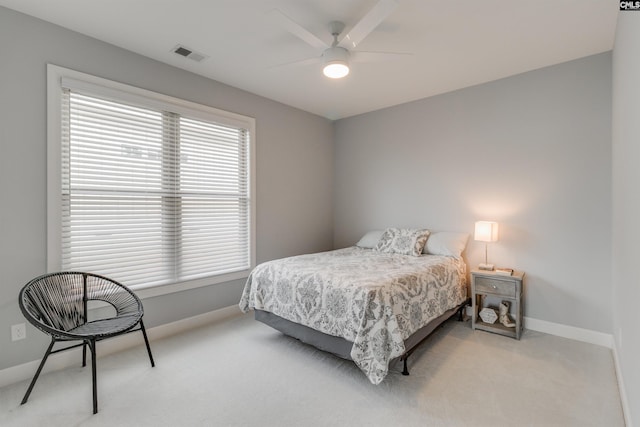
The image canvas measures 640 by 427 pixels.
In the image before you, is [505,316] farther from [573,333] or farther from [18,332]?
[18,332]

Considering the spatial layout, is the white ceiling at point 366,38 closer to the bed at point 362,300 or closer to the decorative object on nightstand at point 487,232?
the decorative object on nightstand at point 487,232

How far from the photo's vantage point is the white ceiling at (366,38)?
84.6 inches

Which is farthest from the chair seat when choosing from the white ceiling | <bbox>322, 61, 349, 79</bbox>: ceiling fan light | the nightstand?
the nightstand

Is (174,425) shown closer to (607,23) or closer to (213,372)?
(213,372)

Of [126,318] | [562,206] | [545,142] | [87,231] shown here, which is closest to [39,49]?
[87,231]

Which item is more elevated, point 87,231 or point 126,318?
point 87,231

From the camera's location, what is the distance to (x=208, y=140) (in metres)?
3.35

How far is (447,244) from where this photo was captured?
136 inches

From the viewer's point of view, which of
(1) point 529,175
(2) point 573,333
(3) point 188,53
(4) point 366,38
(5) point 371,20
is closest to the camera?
(5) point 371,20

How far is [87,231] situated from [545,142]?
14.4ft

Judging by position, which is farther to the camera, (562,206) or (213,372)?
(562,206)

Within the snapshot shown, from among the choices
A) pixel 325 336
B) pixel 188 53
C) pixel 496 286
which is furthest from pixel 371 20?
pixel 496 286

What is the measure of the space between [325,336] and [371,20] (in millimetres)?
2286

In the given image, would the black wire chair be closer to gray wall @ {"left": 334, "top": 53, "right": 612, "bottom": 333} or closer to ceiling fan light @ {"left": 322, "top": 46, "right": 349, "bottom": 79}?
ceiling fan light @ {"left": 322, "top": 46, "right": 349, "bottom": 79}
